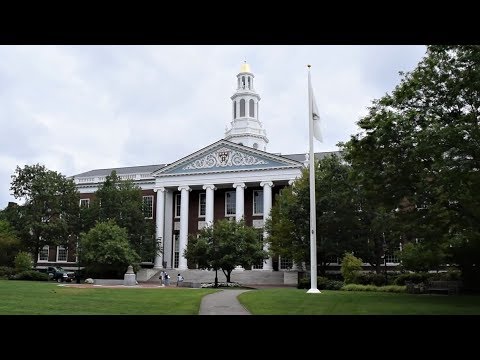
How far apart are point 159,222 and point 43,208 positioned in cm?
1274

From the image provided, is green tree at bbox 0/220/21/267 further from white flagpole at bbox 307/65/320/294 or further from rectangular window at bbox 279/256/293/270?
white flagpole at bbox 307/65/320/294

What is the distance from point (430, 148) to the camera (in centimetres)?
1869

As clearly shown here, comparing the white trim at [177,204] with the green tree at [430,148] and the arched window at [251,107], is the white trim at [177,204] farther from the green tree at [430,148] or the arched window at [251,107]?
the green tree at [430,148]

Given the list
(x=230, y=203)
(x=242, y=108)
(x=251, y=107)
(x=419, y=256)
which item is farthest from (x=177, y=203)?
(x=419, y=256)

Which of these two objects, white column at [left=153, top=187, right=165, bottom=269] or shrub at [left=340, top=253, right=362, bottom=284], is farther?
white column at [left=153, top=187, right=165, bottom=269]

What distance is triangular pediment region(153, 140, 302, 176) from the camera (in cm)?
5700

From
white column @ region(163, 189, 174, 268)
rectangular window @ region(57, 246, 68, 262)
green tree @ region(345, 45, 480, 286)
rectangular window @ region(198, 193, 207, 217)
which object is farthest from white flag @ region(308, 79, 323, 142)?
rectangular window @ region(57, 246, 68, 262)

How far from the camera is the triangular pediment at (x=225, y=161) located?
2244 inches

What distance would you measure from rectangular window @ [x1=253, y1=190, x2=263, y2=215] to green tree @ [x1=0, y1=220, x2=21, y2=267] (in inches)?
996

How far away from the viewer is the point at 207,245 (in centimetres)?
→ 4269
